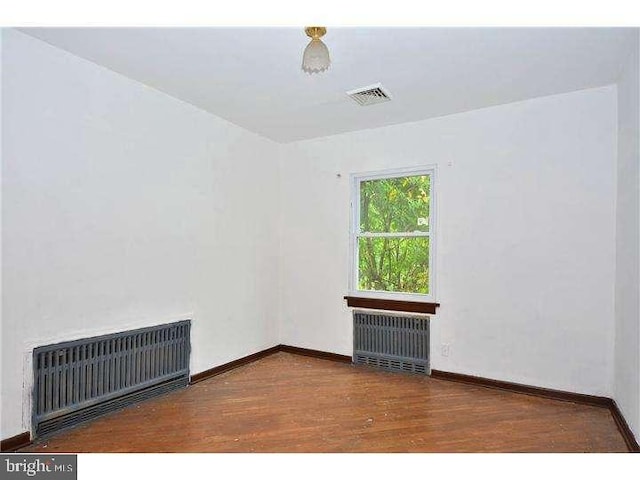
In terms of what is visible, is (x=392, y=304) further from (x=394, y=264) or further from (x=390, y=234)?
(x=390, y=234)

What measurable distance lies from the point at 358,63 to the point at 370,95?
0.52 meters

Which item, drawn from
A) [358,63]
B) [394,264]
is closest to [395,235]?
[394,264]

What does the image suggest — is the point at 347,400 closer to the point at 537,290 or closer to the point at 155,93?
the point at 537,290

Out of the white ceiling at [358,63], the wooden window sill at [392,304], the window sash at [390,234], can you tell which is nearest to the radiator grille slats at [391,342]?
the wooden window sill at [392,304]

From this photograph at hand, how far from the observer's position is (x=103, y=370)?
269 cm

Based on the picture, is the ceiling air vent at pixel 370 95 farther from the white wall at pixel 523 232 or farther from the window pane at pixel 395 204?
the window pane at pixel 395 204

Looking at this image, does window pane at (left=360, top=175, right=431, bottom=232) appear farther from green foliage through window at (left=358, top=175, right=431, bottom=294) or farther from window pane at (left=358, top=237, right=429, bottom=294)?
window pane at (left=358, top=237, right=429, bottom=294)

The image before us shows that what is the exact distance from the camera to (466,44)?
7.77ft

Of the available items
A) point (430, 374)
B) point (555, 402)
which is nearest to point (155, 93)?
point (430, 374)

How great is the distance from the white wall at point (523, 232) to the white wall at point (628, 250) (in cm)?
14

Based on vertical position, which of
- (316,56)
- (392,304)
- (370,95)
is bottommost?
(392,304)

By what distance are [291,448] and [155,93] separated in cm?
283
